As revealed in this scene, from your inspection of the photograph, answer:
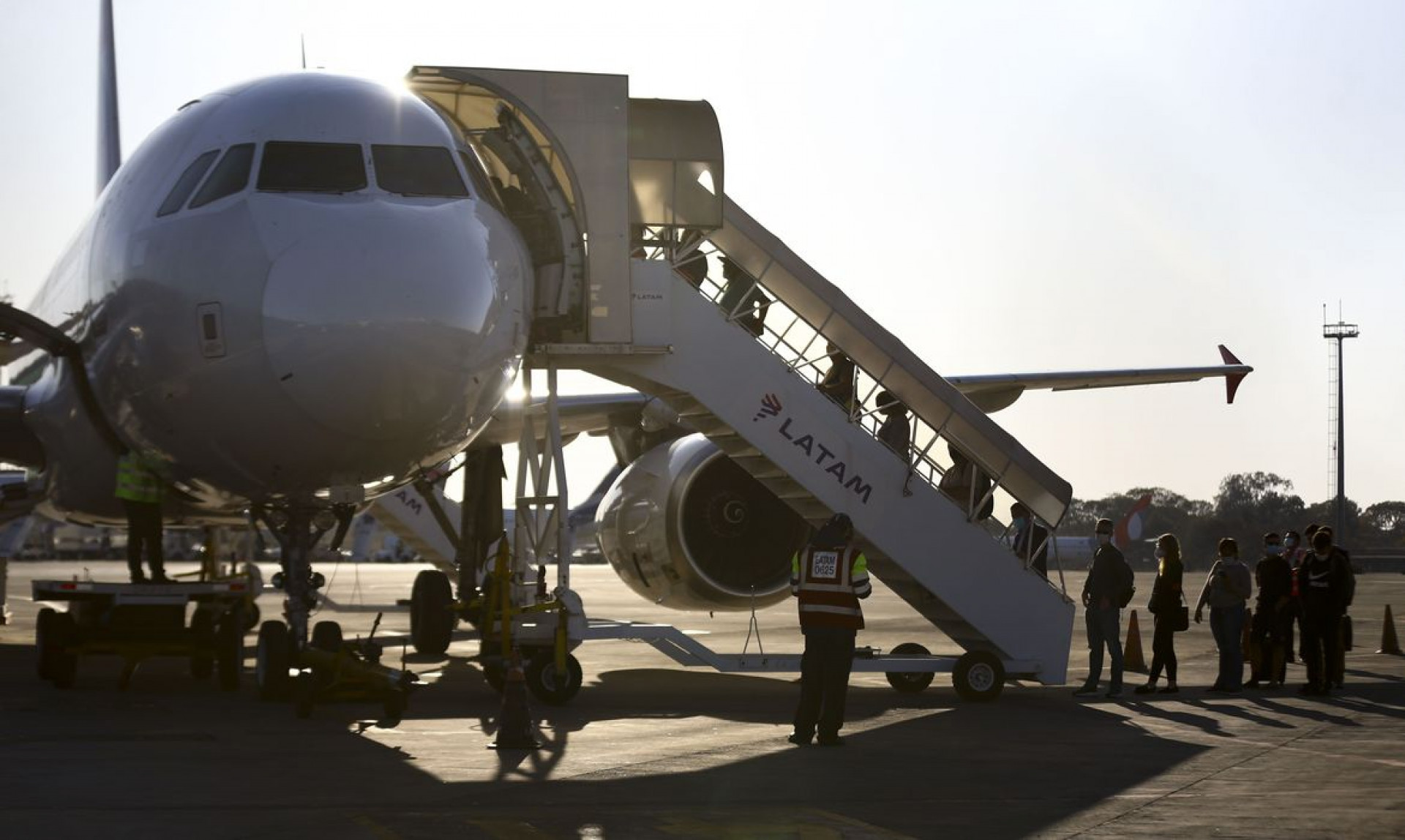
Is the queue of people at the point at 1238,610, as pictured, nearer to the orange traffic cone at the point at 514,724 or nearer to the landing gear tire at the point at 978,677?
the landing gear tire at the point at 978,677

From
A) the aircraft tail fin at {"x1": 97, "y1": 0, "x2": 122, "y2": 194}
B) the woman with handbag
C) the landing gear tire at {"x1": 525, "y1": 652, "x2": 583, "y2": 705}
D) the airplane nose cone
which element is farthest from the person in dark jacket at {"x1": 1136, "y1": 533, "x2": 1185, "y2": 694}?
the aircraft tail fin at {"x1": 97, "y1": 0, "x2": 122, "y2": 194}

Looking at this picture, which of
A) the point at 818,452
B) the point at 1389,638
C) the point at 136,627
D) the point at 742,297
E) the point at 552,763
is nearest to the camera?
the point at 552,763

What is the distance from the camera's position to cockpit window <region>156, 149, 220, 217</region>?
11914mm

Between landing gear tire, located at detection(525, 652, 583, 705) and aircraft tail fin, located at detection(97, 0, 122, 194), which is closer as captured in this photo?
landing gear tire, located at detection(525, 652, 583, 705)

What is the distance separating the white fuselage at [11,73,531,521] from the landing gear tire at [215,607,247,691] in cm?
133

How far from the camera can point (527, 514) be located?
13695 millimetres

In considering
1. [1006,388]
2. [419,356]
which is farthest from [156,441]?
[1006,388]

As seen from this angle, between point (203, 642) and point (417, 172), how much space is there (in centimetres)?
446

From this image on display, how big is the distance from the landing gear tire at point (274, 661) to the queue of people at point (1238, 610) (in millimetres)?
6700

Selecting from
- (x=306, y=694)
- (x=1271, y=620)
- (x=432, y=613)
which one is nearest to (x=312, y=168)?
(x=306, y=694)

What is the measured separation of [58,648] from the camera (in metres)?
14.0

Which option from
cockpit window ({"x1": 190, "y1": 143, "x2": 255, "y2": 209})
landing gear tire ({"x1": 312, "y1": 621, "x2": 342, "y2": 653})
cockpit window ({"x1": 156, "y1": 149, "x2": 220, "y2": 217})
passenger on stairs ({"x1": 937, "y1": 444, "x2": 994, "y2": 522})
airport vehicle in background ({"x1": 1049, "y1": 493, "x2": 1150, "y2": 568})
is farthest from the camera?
airport vehicle in background ({"x1": 1049, "y1": 493, "x2": 1150, "y2": 568})

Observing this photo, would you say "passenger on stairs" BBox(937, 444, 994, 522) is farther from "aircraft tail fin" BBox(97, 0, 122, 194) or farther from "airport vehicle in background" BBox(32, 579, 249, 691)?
"aircraft tail fin" BBox(97, 0, 122, 194)

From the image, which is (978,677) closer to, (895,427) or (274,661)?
(895,427)
